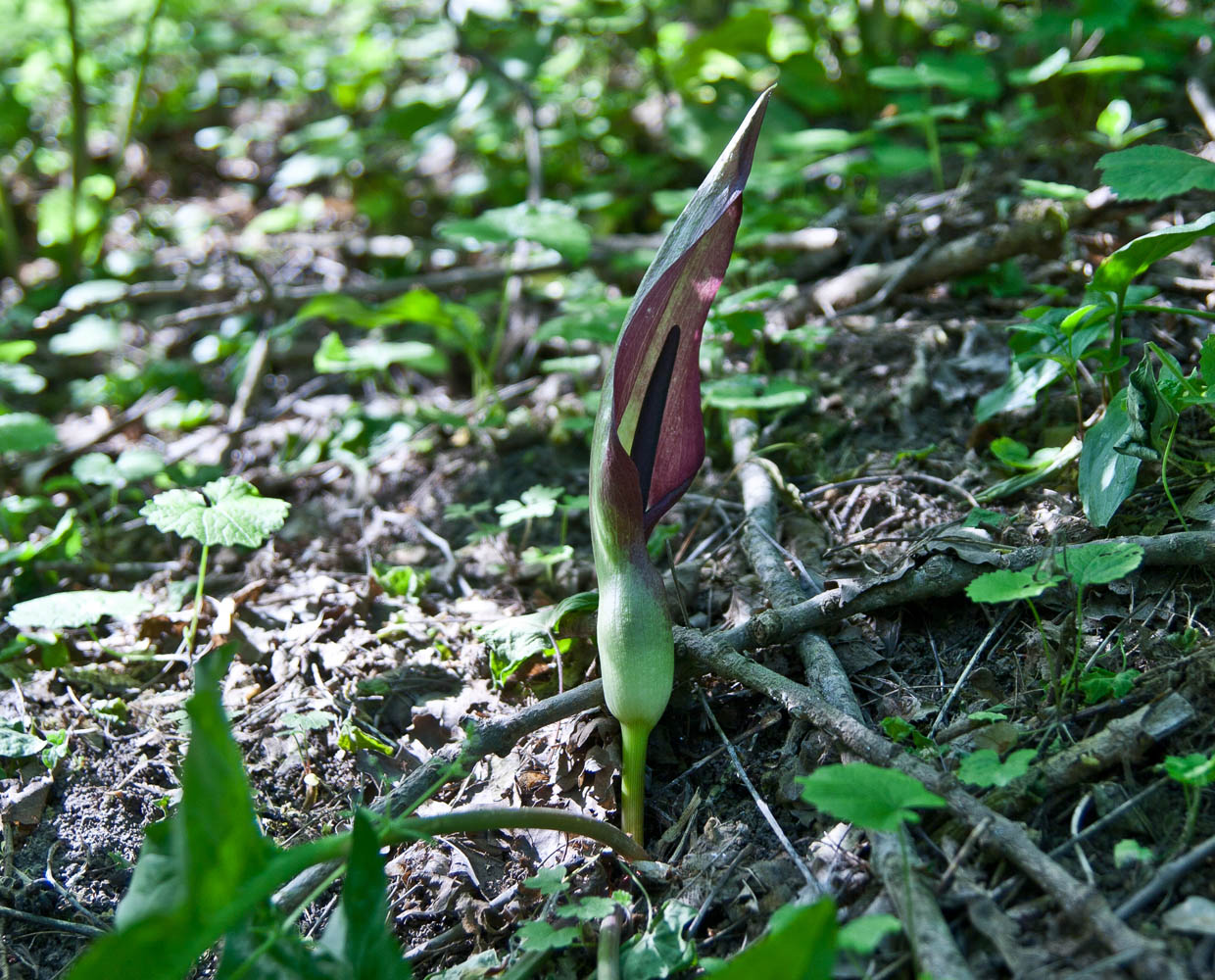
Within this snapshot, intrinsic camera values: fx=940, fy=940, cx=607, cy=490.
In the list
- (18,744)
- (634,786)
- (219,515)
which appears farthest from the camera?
(219,515)

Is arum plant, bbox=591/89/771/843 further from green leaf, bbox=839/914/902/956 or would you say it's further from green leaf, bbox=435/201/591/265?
green leaf, bbox=435/201/591/265

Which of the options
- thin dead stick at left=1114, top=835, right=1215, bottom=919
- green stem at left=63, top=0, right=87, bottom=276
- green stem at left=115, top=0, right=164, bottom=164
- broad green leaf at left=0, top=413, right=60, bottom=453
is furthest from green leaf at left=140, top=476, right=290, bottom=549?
green stem at left=115, top=0, right=164, bottom=164

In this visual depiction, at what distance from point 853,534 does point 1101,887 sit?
108 centimetres

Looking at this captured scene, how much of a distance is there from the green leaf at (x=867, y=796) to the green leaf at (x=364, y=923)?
0.60m

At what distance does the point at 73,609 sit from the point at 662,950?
176cm

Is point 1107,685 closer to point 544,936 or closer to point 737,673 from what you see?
point 737,673

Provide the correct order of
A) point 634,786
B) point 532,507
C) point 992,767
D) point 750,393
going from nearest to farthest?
1. point 992,767
2. point 634,786
3. point 532,507
4. point 750,393

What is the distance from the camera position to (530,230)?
Result: 10.6ft

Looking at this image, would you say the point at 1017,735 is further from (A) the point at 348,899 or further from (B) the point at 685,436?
(A) the point at 348,899

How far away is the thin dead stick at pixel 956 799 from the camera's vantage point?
1.22m

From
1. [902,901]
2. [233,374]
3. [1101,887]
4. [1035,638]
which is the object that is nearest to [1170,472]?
[1035,638]

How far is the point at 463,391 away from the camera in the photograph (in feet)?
12.9

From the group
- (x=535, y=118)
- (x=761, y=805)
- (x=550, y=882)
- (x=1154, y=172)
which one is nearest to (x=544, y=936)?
(x=550, y=882)

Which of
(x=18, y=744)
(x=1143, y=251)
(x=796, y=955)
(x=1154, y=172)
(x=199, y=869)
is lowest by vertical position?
(x=18, y=744)
